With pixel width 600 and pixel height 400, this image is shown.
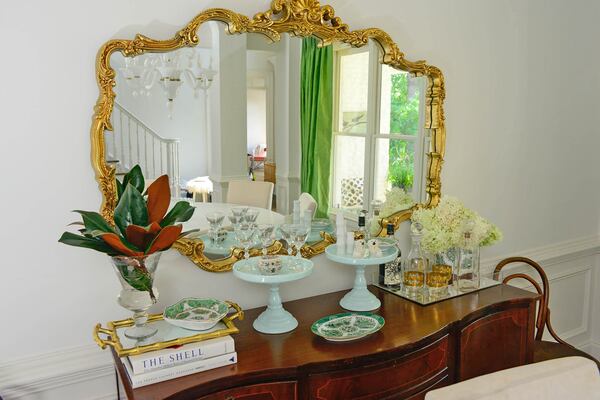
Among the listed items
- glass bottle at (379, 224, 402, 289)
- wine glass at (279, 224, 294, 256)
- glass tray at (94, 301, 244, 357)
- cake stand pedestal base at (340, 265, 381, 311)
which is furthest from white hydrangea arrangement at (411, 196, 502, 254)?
glass tray at (94, 301, 244, 357)

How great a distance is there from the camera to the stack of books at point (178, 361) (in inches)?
60.6

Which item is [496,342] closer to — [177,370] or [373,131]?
[373,131]

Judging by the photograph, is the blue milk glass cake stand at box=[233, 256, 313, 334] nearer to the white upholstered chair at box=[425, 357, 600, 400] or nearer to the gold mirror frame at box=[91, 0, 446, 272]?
the gold mirror frame at box=[91, 0, 446, 272]

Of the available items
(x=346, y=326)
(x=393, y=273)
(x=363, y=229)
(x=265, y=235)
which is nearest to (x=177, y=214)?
(x=265, y=235)

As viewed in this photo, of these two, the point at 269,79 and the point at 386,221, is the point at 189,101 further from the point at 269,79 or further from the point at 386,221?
the point at 386,221

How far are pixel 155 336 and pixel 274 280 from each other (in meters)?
0.42

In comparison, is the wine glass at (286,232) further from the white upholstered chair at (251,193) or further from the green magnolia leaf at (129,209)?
the green magnolia leaf at (129,209)

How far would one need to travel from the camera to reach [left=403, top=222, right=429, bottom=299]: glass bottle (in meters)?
2.29

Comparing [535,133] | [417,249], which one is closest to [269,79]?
[417,249]

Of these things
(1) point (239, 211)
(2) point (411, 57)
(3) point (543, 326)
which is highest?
(2) point (411, 57)

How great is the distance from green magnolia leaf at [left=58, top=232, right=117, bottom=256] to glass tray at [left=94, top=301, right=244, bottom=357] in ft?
0.92

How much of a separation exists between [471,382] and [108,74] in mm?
1391

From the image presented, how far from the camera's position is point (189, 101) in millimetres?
1876

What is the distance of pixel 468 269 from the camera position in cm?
243
